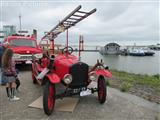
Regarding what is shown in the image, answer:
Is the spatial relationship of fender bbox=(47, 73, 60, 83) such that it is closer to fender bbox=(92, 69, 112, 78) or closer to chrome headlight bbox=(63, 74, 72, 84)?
chrome headlight bbox=(63, 74, 72, 84)

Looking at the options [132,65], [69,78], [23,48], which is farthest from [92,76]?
[132,65]

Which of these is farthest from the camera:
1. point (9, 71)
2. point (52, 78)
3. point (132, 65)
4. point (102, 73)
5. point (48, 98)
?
point (132, 65)

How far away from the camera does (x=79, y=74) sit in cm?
529

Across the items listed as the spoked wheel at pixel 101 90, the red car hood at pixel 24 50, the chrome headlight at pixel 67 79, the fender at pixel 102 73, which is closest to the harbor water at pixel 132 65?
the red car hood at pixel 24 50

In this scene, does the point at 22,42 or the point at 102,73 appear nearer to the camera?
the point at 102,73

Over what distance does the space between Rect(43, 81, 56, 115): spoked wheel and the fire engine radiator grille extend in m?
0.55

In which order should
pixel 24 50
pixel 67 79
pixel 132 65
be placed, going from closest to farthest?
pixel 67 79 < pixel 24 50 < pixel 132 65

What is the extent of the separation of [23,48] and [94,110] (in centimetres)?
755

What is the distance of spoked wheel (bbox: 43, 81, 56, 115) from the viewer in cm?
459

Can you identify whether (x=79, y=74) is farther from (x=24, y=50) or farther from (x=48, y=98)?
(x=24, y=50)

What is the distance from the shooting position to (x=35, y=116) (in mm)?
4648

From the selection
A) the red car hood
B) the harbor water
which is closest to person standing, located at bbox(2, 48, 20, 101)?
the harbor water

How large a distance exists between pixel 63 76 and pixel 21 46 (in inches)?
280

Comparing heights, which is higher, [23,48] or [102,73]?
[23,48]
